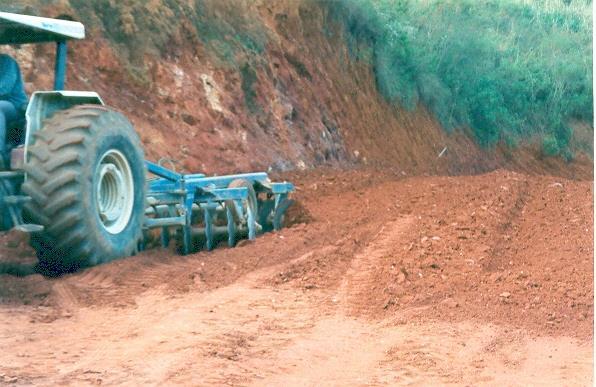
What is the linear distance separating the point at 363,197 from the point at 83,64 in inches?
180

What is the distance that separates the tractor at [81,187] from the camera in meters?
8.02

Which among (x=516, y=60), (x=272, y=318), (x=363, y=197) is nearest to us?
(x=272, y=318)

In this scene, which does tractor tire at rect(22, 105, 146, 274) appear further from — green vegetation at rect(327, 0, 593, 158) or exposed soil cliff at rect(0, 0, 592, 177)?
green vegetation at rect(327, 0, 593, 158)

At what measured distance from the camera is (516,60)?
Result: 33656 millimetres

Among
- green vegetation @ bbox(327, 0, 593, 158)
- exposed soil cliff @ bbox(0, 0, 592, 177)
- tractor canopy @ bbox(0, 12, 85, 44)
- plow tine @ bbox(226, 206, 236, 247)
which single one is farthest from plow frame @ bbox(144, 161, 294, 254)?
green vegetation @ bbox(327, 0, 593, 158)

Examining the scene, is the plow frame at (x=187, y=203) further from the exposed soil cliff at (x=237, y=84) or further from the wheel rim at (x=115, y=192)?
the exposed soil cliff at (x=237, y=84)

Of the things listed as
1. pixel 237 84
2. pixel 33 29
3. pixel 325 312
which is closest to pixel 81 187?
pixel 33 29

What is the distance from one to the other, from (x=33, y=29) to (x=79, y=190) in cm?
166

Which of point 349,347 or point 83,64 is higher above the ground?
point 83,64

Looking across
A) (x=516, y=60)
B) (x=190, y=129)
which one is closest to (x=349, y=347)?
(x=190, y=129)

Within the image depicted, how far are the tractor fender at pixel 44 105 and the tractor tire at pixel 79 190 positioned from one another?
3.3 inches

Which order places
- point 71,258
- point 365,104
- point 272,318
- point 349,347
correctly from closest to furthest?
1. point 349,347
2. point 272,318
3. point 71,258
4. point 365,104

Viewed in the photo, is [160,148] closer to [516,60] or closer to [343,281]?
[343,281]

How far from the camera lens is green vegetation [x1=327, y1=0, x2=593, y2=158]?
2588 centimetres
